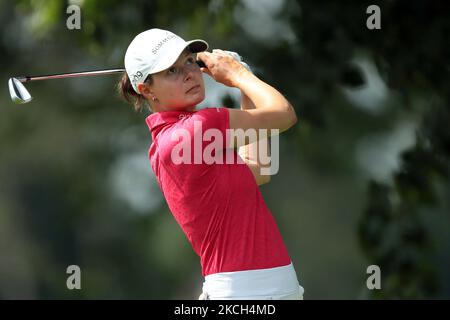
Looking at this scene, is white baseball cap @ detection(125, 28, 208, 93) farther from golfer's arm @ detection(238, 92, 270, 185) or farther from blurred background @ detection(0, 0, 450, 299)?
blurred background @ detection(0, 0, 450, 299)

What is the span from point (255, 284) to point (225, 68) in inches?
23.5

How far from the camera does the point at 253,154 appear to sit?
3.38m

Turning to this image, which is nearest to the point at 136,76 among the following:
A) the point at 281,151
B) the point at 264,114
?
the point at 264,114

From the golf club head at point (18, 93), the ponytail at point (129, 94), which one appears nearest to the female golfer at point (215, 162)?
the ponytail at point (129, 94)

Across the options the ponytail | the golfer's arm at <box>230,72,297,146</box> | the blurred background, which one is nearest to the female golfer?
the golfer's arm at <box>230,72,297,146</box>

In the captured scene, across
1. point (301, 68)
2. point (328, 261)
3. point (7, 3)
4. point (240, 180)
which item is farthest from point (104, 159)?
point (240, 180)

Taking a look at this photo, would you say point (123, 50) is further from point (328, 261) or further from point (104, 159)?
point (328, 261)

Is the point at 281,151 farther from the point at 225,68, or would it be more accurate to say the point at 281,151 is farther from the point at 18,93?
the point at 225,68

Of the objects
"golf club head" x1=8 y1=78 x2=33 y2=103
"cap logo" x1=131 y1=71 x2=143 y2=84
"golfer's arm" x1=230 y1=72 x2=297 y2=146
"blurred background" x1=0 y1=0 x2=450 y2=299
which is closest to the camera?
"golfer's arm" x1=230 y1=72 x2=297 y2=146

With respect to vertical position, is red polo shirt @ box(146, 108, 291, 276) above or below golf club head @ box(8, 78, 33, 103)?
below

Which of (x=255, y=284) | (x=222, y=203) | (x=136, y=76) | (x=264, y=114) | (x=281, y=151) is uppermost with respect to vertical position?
(x=136, y=76)

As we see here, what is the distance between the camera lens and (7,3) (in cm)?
834

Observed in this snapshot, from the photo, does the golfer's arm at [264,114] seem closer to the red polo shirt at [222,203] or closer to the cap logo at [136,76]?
the red polo shirt at [222,203]

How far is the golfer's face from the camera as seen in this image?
3.14 metres
